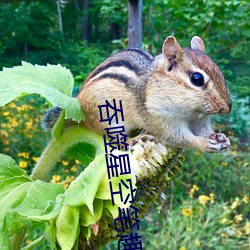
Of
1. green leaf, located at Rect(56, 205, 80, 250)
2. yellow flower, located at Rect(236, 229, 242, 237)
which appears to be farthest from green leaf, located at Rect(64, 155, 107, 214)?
yellow flower, located at Rect(236, 229, 242, 237)

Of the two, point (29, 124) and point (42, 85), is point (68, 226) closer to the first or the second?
point (42, 85)

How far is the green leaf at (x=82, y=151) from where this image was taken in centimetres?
58

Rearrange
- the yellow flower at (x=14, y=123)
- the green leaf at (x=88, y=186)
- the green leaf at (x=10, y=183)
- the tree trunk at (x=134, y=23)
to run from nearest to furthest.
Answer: the green leaf at (x=88, y=186) < the green leaf at (x=10, y=183) < the tree trunk at (x=134, y=23) < the yellow flower at (x=14, y=123)

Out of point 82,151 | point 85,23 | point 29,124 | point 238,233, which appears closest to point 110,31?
point 85,23

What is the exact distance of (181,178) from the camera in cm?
253

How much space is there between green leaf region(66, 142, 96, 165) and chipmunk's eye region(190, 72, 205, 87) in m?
0.17

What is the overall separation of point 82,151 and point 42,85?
0.10 m

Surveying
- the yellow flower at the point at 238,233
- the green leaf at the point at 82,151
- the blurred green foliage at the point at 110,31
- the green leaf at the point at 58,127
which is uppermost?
the blurred green foliage at the point at 110,31

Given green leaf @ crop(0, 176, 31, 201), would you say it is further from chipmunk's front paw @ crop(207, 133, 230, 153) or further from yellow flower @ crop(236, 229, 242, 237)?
yellow flower @ crop(236, 229, 242, 237)

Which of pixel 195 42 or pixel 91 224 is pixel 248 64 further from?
pixel 91 224

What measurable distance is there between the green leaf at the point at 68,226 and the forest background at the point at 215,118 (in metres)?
0.73

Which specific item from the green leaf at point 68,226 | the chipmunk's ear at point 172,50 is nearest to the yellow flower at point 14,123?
the chipmunk's ear at point 172,50

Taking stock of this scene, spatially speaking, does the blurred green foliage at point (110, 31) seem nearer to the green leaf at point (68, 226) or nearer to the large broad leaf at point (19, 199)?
the large broad leaf at point (19, 199)

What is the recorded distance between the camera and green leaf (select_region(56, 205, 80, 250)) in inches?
17.1
